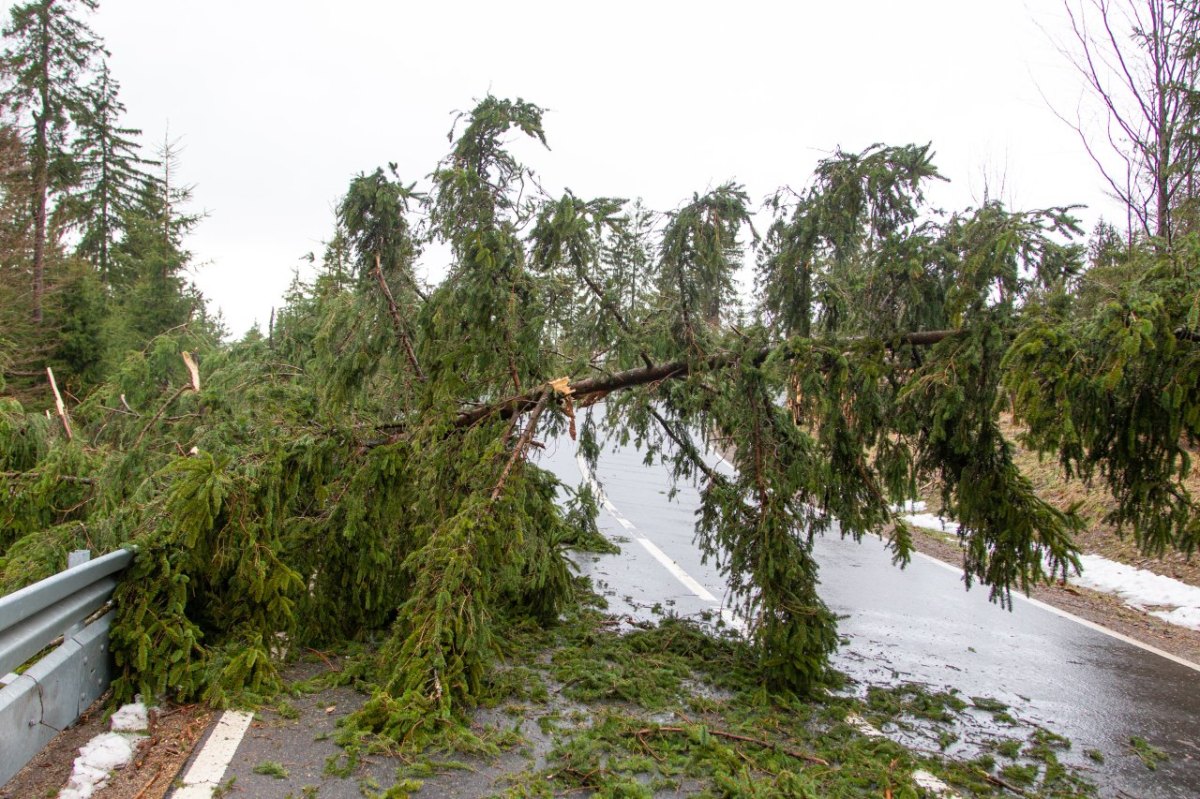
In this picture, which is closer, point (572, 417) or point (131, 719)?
point (131, 719)

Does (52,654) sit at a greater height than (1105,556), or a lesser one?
lesser

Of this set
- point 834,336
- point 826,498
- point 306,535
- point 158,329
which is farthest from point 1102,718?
point 158,329

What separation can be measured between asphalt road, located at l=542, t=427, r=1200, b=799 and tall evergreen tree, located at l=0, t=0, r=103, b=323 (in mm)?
26882

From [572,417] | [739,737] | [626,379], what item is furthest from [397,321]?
[739,737]

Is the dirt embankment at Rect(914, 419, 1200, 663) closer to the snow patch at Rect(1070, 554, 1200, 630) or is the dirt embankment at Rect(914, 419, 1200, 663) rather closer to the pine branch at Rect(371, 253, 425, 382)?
the snow patch at Rect(1070, 554, 1200, 630)

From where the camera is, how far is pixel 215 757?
11.8ft

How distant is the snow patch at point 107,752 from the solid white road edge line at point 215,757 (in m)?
0.32

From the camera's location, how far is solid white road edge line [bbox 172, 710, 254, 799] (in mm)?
3268

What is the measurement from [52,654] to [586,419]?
14.1 ft

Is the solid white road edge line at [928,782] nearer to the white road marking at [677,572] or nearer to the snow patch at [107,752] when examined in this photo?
the white road marking at [677,572]

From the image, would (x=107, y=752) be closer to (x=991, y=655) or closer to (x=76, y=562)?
(x=76, y=562)

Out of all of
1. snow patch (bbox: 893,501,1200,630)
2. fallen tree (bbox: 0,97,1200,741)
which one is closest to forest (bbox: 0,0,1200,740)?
fallen tree (bbox: 0,97,1200,741)

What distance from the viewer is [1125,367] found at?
149 inches

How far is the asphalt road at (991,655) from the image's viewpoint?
4594 mm
